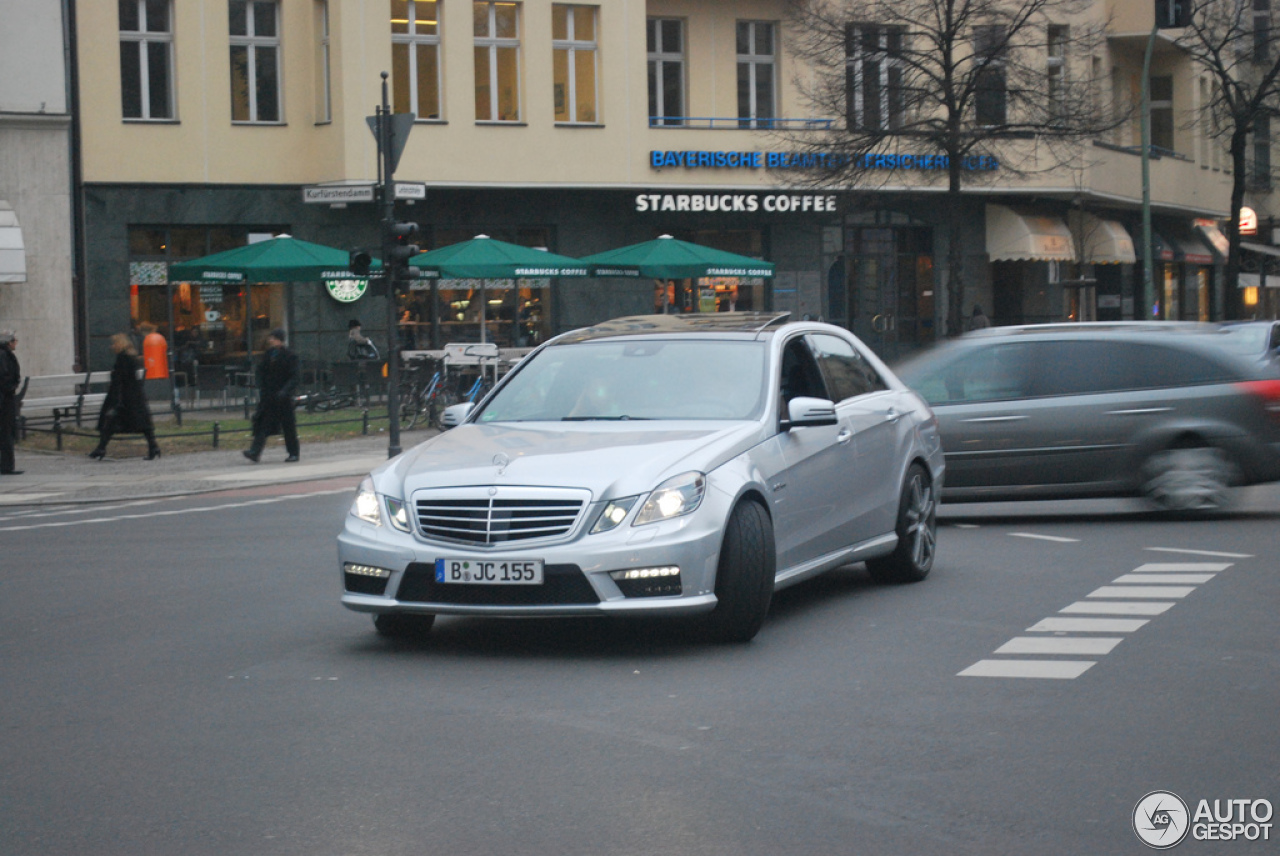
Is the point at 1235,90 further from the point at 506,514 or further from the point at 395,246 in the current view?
the point at 506,514

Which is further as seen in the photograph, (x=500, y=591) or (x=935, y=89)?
(x=935, y=89)

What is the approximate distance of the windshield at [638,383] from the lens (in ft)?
29.7

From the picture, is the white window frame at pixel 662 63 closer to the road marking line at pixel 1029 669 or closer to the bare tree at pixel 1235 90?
the bare tree at pixel 1235 90

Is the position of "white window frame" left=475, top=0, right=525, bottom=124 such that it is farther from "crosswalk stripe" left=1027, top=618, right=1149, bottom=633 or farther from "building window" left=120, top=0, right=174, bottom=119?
"crosswalk stripe" left=1027, top=618, right=1149, bottom=633

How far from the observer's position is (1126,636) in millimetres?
8477

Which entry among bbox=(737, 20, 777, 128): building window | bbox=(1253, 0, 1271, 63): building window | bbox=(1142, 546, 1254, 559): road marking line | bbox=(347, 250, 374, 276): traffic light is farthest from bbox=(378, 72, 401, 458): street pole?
bbox=(1253, 0, 1271, 63): building window

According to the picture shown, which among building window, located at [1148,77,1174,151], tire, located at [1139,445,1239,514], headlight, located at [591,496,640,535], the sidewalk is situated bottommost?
the sidewalk

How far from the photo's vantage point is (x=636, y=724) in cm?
661

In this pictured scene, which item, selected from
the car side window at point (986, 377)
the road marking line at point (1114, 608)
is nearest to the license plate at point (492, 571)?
the road marking line at point (1114, 608)

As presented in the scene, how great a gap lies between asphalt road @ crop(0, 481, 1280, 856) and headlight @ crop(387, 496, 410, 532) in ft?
2.06

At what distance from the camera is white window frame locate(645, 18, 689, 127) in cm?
3878

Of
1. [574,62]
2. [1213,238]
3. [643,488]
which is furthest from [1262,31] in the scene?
[643,488]

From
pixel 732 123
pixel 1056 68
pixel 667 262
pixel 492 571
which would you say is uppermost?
pixel 1056 68

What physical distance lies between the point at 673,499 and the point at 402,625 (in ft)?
5.43
